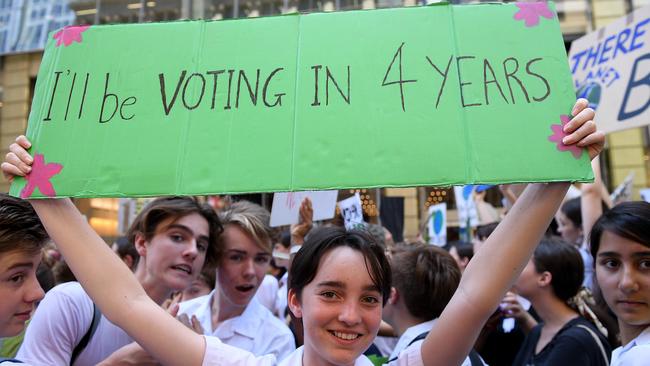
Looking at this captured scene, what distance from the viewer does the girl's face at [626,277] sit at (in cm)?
203

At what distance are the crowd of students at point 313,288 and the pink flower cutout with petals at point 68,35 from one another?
1.33 feet

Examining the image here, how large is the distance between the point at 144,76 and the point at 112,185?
403mm

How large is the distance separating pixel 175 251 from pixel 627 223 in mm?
2013

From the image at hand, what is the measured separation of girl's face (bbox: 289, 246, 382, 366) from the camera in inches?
66.4

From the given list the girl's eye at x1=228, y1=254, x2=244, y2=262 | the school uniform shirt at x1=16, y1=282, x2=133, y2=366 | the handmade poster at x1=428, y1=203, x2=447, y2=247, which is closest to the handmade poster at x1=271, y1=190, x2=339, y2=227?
the girl's eye at x1=228, y1=254, x2=244, y2=262

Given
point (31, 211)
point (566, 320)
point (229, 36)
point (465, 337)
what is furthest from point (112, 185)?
point (566, 320)

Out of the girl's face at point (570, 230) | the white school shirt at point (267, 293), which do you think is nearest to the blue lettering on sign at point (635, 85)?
the girl's face at point (570, 230)

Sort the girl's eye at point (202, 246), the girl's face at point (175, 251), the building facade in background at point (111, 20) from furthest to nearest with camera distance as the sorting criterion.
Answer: the building facade in background at point (111, 20) → the girl's eye at point (202, 246) → the girl's face at point (175, 251)

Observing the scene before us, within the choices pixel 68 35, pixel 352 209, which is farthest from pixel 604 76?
pixel 68 35

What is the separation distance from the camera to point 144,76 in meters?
1.80

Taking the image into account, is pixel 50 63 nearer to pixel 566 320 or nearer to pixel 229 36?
pixel 229 36

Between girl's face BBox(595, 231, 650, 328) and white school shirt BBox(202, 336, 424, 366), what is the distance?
2.95ft

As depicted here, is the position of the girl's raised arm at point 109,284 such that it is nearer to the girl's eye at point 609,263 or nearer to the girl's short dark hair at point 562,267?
the girl's eye at point 609,263

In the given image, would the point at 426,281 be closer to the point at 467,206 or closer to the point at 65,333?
the point at 65,333
